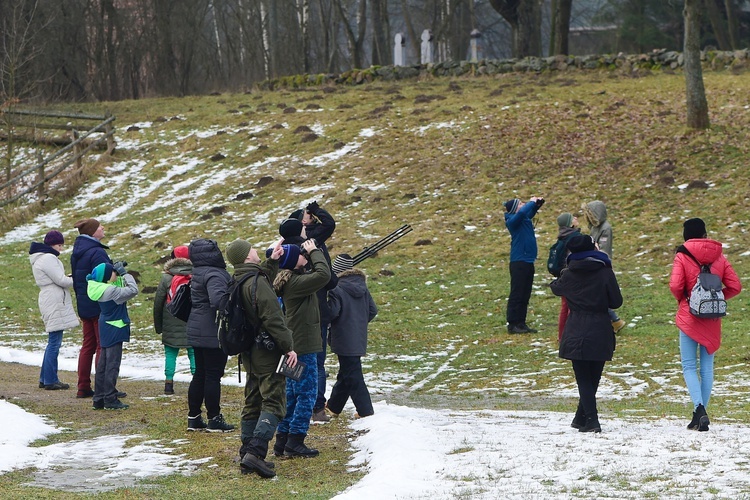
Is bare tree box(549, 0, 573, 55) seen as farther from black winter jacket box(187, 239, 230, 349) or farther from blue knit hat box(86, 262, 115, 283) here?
black winter jacket box(187, 239, 230, 349)

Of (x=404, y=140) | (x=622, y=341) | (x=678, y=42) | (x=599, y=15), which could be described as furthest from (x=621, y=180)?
(x=599, y=15)

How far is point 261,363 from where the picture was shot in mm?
7746

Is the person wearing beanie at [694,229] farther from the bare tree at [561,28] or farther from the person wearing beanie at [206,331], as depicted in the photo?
the bare tree at [561,28]

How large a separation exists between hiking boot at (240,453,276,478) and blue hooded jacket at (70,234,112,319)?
420cm

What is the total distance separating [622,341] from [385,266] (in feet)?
24.6

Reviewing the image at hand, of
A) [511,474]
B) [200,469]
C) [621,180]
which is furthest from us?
[621,180]

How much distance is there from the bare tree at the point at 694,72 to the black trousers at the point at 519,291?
1164 cm

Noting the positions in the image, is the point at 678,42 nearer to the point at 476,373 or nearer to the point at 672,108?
the point at 672,108

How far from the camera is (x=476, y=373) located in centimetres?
1325

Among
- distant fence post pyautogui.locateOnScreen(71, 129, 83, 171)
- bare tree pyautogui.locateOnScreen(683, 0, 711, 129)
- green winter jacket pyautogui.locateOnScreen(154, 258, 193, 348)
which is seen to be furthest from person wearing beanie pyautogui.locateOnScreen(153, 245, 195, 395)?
distant fence post pyautogui.locateOnScreen(71, 129, 83, 171)

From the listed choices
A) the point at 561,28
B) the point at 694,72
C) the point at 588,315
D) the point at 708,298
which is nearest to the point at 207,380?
the point at 588,315

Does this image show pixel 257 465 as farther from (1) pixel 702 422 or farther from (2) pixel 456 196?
(2) pixel 456 196

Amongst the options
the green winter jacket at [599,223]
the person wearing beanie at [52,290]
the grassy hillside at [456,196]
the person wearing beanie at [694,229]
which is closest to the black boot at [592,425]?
the grassy hillside at [456,196]

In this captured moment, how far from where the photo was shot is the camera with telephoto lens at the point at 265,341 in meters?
7.66
